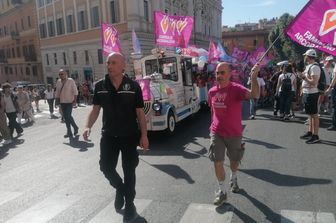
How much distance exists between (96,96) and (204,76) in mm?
10138

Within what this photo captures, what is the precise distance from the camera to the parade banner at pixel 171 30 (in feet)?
43.7

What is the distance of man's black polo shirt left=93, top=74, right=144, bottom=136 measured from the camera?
4.62 m

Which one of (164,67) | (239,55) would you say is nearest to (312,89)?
(164,67)

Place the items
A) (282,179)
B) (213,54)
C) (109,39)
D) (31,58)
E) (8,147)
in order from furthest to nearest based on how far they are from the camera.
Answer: (31,58)
(213,54)
(109,39)
(8,147)
(282,179)

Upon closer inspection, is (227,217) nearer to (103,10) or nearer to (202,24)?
(103,10)

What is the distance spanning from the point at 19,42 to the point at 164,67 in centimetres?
4580

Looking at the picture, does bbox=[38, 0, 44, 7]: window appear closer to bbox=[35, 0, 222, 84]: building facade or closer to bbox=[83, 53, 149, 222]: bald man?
bbox=[35, 0, 222, 84]: building facade

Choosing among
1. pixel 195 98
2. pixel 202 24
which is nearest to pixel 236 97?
pixel 195 98

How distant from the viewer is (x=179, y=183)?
19.9 ft

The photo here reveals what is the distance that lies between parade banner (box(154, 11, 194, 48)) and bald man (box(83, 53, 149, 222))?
28.4ft

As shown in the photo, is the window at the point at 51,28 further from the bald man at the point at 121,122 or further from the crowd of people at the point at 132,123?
the bald man at the point at 121,122

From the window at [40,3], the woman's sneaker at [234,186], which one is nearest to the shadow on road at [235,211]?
the woman's sneaker at [234,186]

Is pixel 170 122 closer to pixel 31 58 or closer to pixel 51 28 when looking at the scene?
pixel 51 28

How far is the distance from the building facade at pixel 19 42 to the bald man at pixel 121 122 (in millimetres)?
44211
